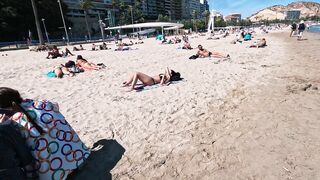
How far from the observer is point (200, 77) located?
7977 mm

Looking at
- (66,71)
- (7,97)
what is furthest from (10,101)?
(66,71)

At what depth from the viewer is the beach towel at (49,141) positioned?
8.46ft

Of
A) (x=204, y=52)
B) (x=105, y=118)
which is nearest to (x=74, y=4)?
(x=204, y=52)

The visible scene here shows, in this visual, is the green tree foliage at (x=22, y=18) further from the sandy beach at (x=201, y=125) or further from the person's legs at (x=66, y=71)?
the sandy beach at (x=201, y=125)

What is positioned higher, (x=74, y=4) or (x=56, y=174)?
(x=74, y=4)

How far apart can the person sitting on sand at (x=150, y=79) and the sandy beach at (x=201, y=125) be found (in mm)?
287

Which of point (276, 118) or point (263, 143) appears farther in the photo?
point (276, 118)

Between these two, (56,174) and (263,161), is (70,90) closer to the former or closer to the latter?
A: (56,174)

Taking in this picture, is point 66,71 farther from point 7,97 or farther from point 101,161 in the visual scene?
point 7,97

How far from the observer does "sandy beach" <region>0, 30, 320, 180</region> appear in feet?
10.2

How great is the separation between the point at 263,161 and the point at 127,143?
6.47 ft

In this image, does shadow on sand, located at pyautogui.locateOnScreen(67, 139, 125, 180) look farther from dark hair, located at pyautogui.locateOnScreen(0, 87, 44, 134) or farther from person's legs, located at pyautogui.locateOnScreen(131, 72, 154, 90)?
person's legs, located at pyautogui.locateOnScreen(131, 72, 154, 90)

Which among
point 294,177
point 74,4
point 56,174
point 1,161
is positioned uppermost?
point 74,4

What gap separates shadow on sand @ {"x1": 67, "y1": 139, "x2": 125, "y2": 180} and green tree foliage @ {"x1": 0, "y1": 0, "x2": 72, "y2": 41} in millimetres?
52028
